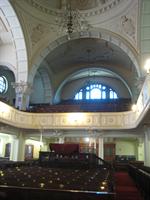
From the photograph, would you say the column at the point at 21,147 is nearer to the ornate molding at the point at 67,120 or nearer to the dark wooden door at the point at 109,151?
the ornate molding at the point at 67,120

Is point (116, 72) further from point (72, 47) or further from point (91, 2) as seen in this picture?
point (91, 2)

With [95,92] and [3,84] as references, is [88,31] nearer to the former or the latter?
[95,92]

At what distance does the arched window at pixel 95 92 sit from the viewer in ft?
79.7

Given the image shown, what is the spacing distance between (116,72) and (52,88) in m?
6.28

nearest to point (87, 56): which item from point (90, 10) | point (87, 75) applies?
point (87, 75)

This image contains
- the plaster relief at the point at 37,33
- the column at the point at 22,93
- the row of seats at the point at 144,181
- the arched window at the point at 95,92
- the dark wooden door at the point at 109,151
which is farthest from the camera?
the arched window at the point at 95,92

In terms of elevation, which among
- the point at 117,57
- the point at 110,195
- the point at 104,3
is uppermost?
the point at 104,3

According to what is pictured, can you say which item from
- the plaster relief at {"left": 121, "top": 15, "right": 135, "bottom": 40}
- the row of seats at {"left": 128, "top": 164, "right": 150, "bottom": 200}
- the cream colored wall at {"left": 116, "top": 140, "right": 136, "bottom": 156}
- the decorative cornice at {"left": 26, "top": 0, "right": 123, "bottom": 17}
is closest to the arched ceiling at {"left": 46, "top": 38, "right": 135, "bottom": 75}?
the decorative cornice at {"left": 26, "top": 0, "right": 123, "bottom": 17}

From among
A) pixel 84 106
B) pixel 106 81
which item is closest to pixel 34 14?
pixel 84 106

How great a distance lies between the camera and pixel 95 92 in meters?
24.7

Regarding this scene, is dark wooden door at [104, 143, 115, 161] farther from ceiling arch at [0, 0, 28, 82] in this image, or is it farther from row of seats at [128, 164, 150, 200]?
row of seats at [128, 164, 150, 200]

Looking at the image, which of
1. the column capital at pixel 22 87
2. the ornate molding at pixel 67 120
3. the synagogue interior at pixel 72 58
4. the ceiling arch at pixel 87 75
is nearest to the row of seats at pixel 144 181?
the synagogue interior at pixel 72 58

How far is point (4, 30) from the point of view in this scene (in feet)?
57.7

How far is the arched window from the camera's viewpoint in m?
24.3
